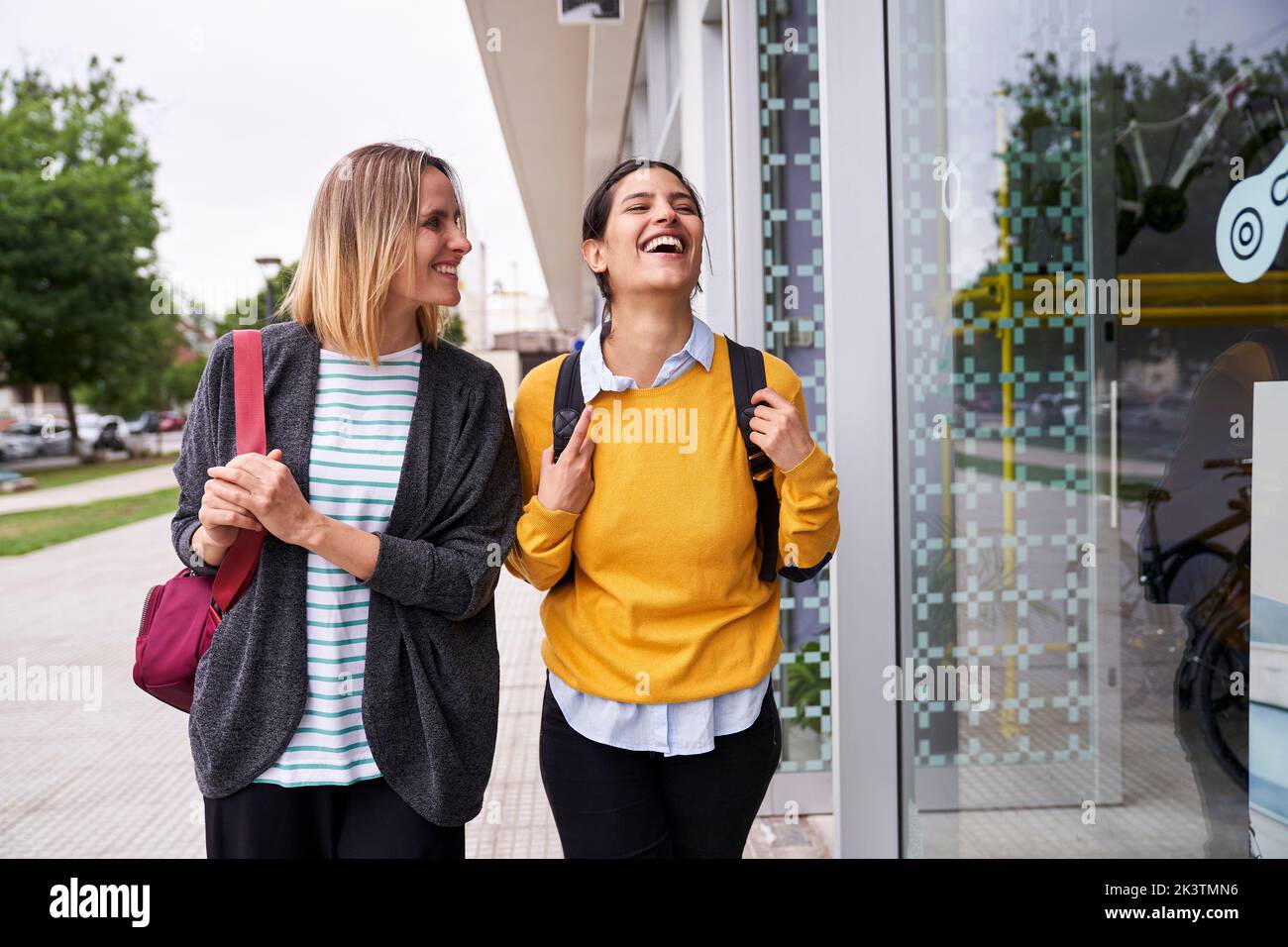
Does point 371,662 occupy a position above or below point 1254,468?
below

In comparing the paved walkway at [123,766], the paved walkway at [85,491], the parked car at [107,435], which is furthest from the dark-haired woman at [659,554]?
the parked car at [107,435]

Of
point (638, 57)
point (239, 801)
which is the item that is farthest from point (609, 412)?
point (638, 57)

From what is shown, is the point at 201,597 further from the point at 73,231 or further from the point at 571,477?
the point at 73,231

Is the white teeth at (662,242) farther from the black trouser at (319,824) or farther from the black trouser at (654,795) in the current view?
the black trouser at (319,824)

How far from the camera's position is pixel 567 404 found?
5.35ft

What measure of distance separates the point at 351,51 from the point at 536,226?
13.1 m

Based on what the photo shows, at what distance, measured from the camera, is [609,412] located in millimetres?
1610

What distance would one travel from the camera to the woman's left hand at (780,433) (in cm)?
151

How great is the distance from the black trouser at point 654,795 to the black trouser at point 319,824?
24 cm

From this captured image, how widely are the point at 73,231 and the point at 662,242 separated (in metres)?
20.3

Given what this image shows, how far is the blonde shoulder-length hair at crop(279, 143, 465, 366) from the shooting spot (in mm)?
1464

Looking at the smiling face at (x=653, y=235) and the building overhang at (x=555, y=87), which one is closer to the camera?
the smiling face at (x=653, y=235)

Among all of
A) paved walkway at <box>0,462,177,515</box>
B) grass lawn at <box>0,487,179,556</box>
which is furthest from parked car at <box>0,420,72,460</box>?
grass lawn at <box>0,487,179,556</box>
